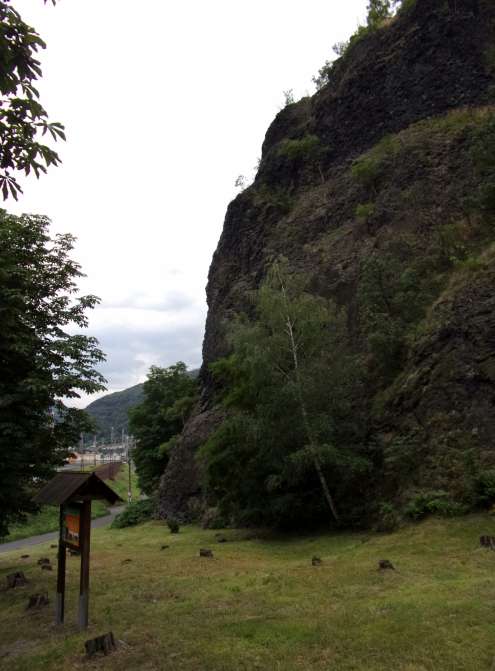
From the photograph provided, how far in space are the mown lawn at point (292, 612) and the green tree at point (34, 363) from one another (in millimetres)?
2807

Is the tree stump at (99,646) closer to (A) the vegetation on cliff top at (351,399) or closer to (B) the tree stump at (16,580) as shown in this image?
(B) the tree stump at (16,580)

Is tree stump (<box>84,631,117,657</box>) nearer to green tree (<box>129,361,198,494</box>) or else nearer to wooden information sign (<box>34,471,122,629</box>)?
wooden information sign (<box>34,471,122,629</box>)

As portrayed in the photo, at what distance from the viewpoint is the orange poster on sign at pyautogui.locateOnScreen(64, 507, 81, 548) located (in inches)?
319

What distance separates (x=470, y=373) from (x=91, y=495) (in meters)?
12.3

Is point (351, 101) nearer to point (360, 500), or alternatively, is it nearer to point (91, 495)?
point (360, 500)

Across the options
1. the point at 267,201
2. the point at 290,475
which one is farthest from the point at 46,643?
the point at 267,201

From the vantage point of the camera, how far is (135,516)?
32094 mm

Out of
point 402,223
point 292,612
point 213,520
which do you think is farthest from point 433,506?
point 402,223

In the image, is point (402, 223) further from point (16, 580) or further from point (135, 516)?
point (135, 516)

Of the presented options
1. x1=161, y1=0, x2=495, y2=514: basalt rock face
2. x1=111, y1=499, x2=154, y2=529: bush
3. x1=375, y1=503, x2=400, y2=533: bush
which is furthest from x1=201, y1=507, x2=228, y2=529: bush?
x1=375, y1=503, x2=400, y2=533: bush

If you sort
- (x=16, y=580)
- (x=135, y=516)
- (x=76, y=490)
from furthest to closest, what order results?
(x=135, y=516) < (x=16, y=580) < (x=76, y=490)

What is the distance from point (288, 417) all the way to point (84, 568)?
974cm

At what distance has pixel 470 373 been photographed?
608 inches

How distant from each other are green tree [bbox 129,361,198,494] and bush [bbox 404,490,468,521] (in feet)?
76.9
